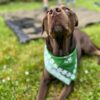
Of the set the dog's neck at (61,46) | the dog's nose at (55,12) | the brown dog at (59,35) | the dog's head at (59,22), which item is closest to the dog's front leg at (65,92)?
the brown dog at (59,35)

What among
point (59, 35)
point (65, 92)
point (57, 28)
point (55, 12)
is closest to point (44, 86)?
point (65, 92)

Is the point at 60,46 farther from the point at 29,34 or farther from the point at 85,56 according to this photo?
the point at 29,34

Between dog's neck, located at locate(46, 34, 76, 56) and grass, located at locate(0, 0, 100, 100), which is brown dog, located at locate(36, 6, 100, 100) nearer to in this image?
dog's neck, located at locate(46, 34, 76, 56)

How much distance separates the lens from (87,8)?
7926 millimetres

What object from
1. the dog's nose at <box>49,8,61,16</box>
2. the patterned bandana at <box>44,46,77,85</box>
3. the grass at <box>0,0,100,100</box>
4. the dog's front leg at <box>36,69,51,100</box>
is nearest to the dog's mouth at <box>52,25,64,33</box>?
the dog's nose at <box>49,8,61,16</box>

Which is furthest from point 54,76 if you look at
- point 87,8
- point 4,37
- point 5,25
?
point 87,8

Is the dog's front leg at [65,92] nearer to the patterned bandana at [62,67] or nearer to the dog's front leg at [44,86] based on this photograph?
the patterned bandana at [62,67]

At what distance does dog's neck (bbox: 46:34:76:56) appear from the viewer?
385 cm

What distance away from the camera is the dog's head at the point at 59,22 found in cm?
338

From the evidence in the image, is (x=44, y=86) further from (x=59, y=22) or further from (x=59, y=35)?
(x=59, y=22)

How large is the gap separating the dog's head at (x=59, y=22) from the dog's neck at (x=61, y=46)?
0.21 meters

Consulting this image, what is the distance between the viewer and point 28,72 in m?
4.43

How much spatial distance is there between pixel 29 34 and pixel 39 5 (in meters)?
2.87

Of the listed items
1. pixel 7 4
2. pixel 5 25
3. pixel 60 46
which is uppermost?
pixel 60 46
